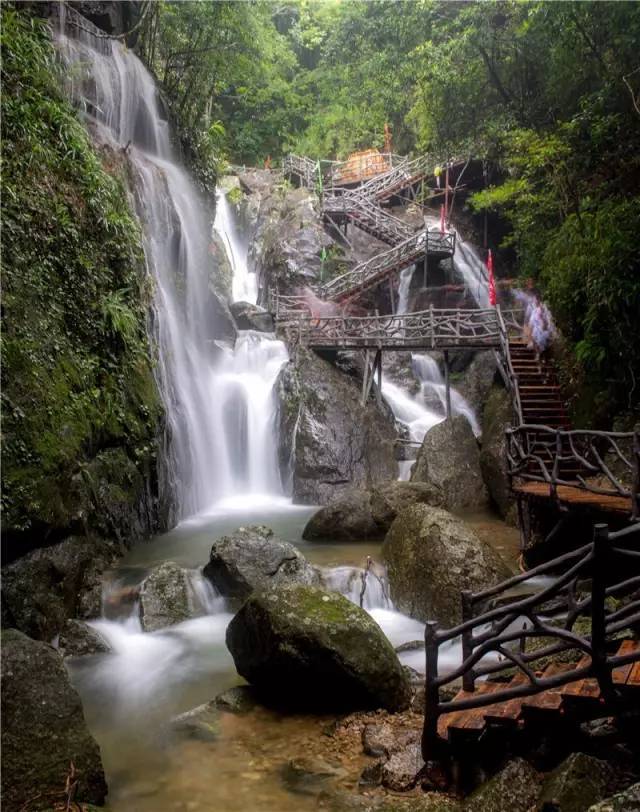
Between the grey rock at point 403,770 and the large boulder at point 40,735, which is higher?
the large boulder at point 40,735

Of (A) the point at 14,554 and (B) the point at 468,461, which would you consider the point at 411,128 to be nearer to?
(B) the point at 468,461

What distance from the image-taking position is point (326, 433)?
16391 mm

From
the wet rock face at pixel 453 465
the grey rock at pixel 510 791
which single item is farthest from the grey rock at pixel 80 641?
the wet rock face at pixel 453 465

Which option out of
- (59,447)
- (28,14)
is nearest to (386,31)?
(28,14)

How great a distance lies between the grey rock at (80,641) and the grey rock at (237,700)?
1958 mm

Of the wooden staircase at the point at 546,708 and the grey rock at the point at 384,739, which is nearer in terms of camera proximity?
the wooden staircase at the point at 546,708

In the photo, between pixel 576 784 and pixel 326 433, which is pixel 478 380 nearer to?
pixel 326 433

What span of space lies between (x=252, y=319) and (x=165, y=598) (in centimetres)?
1682

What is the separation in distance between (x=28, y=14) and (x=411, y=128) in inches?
959

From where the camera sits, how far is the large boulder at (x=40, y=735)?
3.76 m

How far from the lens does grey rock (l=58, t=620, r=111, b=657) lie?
22.2ft

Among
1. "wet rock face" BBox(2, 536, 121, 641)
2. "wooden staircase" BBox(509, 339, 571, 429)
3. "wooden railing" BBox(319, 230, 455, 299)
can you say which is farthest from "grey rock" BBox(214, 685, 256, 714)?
"wooden railing" BBox(319, 230, 455, 299)

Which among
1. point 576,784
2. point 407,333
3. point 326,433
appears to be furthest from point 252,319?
point 576,784

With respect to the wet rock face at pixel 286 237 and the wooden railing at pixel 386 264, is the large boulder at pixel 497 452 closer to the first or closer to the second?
the wooden railing at pixel 386 264
